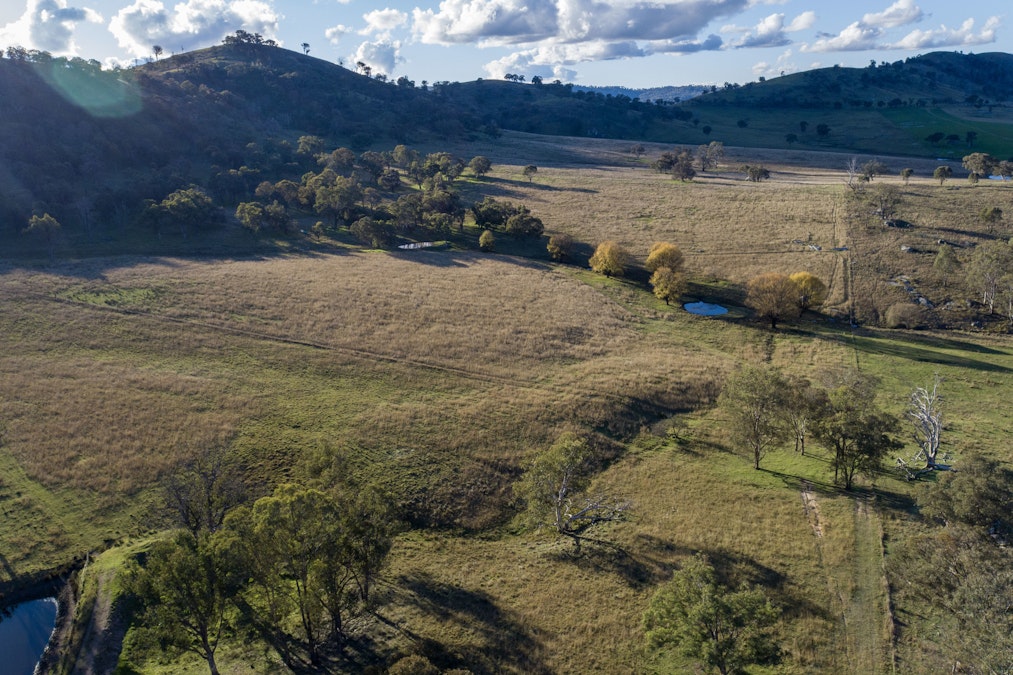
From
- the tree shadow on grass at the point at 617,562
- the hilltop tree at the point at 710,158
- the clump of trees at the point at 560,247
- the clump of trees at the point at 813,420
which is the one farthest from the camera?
the hilltop tree at the point at 710,158

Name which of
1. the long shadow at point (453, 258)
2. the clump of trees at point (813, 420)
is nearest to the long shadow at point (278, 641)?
the clump of trees at point (813, 420)

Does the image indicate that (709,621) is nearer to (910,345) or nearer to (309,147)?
(910,345)

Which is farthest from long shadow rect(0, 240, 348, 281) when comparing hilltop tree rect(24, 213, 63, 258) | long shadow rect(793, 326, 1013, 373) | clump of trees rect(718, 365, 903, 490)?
long shadow rect(793, 326, 1013, 373)

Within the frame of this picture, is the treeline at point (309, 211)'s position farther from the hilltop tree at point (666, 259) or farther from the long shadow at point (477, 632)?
the long shadow at point (477, 632)

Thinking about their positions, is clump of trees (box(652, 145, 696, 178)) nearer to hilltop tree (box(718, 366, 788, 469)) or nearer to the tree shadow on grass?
hilltop tree (box(718, 366, 788, 469))

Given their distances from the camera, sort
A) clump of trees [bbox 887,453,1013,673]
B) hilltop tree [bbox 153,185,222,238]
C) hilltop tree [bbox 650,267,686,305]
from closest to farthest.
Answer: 1. clump of trees [bbox 887,453,1013,673]
2. hilltop tree [bbox 650,267,686,305]
3. hilltop tree [bbox 153,185,222,238]
